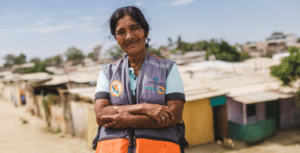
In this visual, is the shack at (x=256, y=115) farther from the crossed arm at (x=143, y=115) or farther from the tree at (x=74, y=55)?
the tree at (x=74, y=55)

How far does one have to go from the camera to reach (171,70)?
4.62ft

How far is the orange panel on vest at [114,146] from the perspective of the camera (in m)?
1.20

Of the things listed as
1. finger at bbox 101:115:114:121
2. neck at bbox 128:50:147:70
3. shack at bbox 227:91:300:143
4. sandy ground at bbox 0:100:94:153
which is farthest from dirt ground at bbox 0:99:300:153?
finger at bbox 101:115:114:121

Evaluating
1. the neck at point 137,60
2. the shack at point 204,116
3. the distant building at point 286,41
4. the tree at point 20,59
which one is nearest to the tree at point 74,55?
the tree at point 20,59

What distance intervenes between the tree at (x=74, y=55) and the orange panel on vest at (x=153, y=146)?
57.2m

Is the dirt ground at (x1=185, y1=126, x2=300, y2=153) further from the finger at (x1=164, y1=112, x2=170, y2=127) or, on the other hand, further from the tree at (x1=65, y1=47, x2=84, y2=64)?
the tree at (x1=65, y1=47, x2=84, y2=64)

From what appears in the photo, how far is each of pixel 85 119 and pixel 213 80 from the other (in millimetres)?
7197

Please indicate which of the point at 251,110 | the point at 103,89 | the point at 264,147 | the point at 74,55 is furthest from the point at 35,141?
the point at 74,55

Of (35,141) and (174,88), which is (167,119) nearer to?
(174,88)

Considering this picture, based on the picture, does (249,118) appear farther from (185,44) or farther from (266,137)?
(185,44)

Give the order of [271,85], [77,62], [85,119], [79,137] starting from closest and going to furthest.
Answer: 1. [85,119]
2. [79,137]
3. [271,85]
4. [77,62]

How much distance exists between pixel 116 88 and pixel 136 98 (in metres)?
0.14

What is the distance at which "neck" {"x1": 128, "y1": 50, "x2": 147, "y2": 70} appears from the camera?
1489 millimetres

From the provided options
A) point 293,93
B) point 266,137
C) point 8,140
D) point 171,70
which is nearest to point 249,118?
point 266,137
